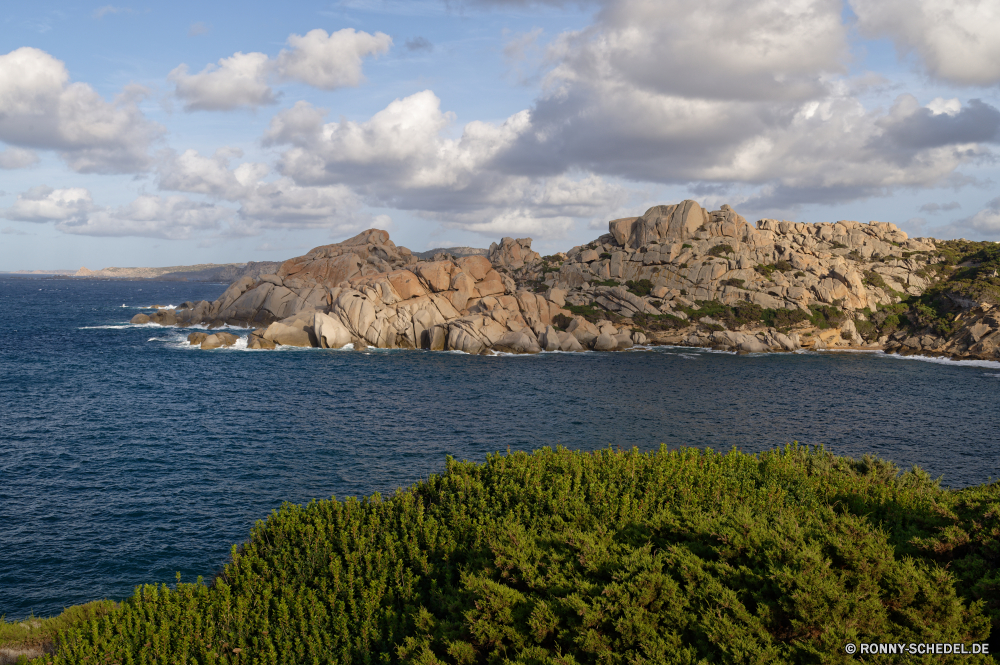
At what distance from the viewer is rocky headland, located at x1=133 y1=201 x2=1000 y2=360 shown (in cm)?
9756

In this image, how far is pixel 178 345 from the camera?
90.3 meters

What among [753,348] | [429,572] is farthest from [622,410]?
[753,348]

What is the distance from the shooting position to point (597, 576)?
14.0 m

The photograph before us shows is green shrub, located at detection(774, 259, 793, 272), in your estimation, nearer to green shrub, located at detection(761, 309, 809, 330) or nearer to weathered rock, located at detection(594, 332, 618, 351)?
green shrub, located at detection(761, 309, 809, 330)

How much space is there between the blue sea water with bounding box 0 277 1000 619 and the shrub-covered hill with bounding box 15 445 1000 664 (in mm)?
10568

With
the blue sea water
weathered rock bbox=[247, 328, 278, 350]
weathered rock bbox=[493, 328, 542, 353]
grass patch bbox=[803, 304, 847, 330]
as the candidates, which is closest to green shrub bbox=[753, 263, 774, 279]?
grass patch bbox=[803, 304, 847, 330]

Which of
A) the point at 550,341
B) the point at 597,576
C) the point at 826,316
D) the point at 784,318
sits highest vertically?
the point at 826,316

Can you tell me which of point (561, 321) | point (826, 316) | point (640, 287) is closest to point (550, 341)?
point (561, 321)

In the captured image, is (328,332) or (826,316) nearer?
(328,332)

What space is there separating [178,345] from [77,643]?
84.4 metres

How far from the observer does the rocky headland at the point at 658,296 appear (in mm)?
97562

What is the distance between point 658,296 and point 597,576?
371 ft

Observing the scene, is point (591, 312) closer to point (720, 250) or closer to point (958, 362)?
point (720, 250)

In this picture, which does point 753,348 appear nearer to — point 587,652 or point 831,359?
point 831,359
